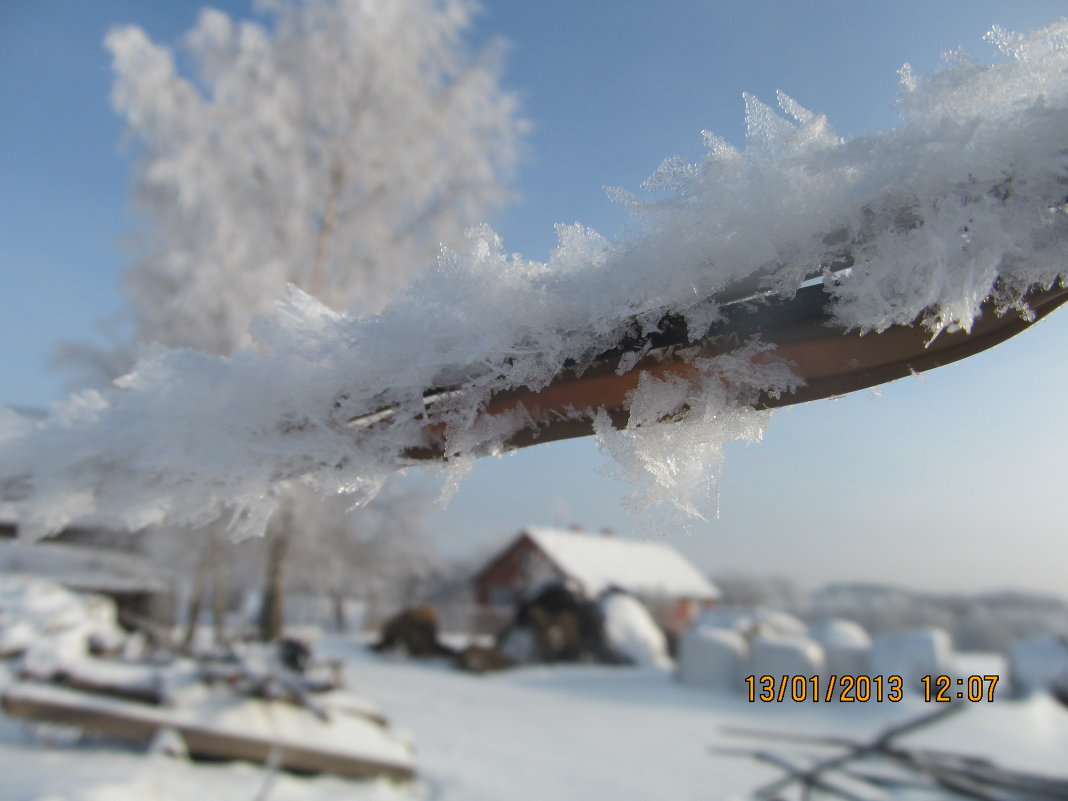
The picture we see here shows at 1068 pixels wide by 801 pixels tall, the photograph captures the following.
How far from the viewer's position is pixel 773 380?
74cm

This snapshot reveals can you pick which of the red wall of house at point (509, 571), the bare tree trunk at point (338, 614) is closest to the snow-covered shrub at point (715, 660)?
the red wall of house at point (509, 571)

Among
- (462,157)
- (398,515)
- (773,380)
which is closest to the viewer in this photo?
(773,380)

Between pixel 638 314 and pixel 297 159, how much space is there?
29.3 feet

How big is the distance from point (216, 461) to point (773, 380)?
0.82m

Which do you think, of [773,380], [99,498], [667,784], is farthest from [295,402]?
[667,784]

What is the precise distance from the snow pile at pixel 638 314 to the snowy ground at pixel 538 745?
5.78 feet

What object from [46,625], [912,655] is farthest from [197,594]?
[912,655]

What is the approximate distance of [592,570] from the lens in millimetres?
21703

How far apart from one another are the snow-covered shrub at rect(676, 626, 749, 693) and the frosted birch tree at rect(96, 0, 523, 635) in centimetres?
618

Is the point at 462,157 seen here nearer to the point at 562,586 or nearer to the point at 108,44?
the point at 108,44

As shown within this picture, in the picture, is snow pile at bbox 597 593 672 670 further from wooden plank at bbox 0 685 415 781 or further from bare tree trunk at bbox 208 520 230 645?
wooden plank at bbox 0 685 415 781

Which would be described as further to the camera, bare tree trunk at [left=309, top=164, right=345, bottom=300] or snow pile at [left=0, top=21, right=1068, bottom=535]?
bare tree trunk at [left=309, top=164, right=345, bottom=300]

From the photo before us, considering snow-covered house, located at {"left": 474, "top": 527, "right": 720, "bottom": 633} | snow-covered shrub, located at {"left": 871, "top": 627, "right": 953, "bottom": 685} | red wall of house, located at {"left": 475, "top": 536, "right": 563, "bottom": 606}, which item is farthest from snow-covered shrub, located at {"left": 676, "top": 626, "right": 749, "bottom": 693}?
red wall of house, located at {"left": 475, "top": 536, "right": 563, "bottom": 606}

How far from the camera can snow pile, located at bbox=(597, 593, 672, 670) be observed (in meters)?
12.6
